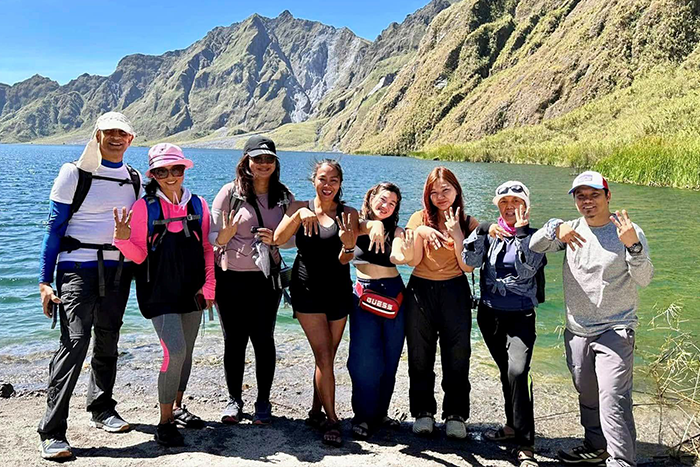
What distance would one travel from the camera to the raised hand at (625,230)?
4.02 meters

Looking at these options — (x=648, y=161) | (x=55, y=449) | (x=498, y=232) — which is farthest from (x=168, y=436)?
(x=648, y=161)

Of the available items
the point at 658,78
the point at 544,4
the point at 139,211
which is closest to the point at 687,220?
the point at 139,211

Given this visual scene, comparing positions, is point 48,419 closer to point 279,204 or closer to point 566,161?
point 279,204

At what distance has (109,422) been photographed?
16.5 ft

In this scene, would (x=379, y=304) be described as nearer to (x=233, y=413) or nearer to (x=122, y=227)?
(x=233, y=413)

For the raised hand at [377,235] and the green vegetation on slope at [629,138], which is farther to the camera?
the green vegetation on slope at [629,138]

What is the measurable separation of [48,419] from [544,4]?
147m

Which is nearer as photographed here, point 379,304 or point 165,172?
point 165,172

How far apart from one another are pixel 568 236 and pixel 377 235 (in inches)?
63.6

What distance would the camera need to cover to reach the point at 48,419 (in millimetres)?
4430

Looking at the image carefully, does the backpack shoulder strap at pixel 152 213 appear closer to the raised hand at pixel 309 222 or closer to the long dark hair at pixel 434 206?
the raised hand at pixel 309 222

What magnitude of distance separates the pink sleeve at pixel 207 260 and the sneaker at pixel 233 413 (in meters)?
1.22

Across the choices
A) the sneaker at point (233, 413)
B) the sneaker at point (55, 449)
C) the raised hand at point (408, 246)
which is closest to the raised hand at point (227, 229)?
the raised hand at point (408, 246)

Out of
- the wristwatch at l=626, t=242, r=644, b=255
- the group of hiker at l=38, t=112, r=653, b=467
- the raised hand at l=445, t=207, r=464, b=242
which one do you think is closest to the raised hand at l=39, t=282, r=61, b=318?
the group of hiker at l=38, t=112, r=653, b=467
